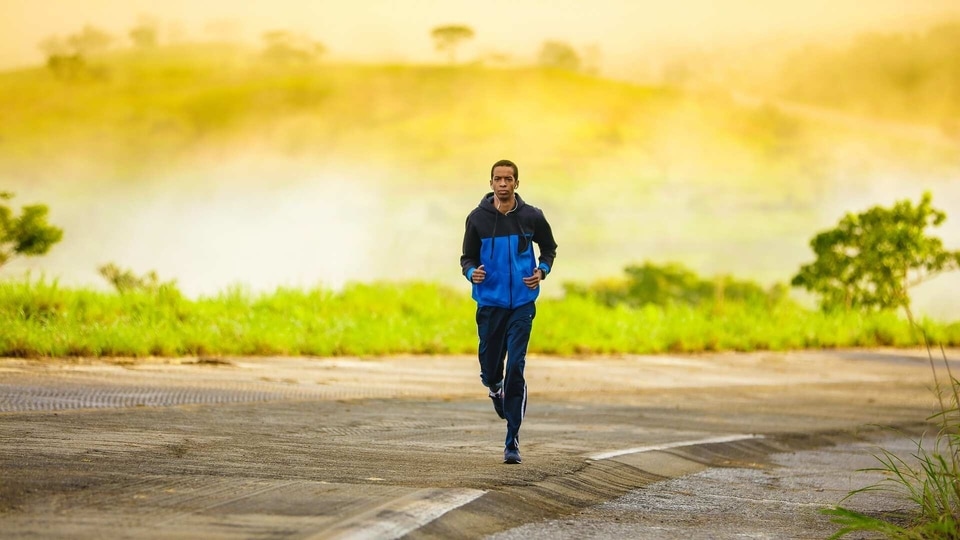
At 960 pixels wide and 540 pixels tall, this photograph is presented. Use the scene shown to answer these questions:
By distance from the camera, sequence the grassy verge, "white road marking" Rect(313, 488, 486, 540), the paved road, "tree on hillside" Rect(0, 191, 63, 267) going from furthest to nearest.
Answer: "tree on hillside" Rect(0, 191, 63, 267) < the grassy verge < the paved road < "white road marking" Rect(313, 488, 486, 540)

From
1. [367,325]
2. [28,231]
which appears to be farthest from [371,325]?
[28,231]

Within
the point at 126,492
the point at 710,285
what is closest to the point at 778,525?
the point at 126,492

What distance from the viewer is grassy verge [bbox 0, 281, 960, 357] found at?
19234 millimetres

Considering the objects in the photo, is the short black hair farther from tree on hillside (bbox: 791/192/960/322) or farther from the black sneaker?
tree on hillside (bbox: 791/192/960/322)

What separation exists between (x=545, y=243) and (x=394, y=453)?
194 cm

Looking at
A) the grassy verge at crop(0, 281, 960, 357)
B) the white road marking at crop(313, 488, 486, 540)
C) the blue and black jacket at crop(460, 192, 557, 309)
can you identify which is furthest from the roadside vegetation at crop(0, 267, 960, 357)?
the white road marking at crop(313, 488, 486, 540)

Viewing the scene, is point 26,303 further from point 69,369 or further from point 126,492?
point 126,492

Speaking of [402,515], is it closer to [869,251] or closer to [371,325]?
[371,325]

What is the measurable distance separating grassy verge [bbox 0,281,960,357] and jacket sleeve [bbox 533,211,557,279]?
956 cm

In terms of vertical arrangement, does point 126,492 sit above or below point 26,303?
below

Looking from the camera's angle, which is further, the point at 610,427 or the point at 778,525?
the point at 610,427

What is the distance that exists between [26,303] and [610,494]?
46.1 ft

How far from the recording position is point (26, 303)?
21.1m

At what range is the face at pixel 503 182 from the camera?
9.60 m
